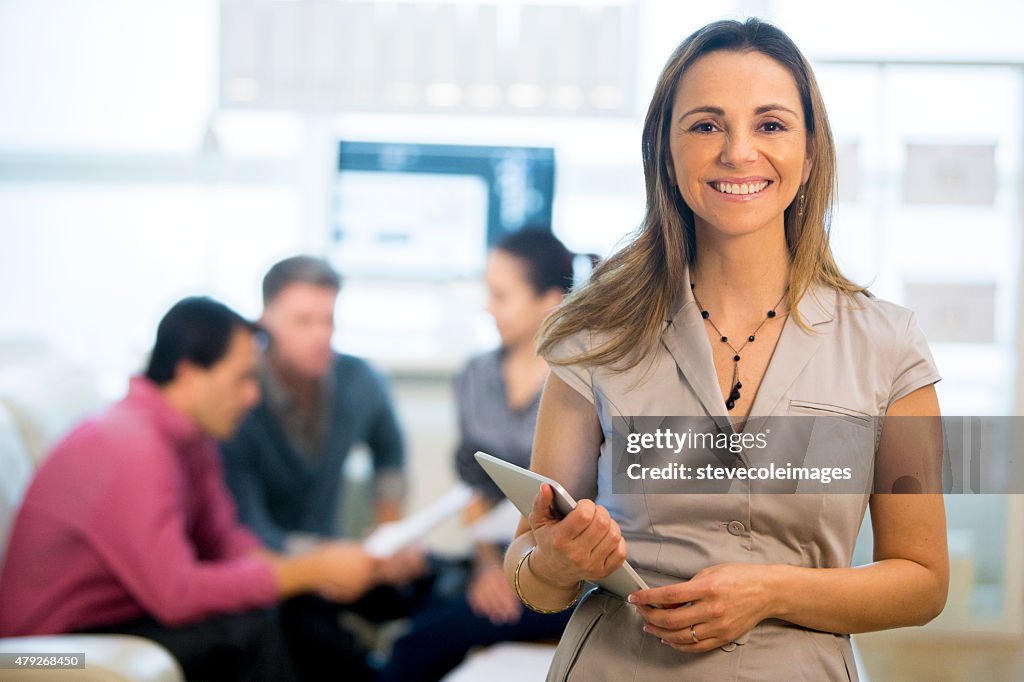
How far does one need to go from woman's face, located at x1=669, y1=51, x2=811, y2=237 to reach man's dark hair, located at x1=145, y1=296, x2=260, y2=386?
4.40ft

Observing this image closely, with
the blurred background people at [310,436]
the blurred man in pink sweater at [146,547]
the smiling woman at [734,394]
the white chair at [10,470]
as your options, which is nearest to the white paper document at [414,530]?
the blurred background people at [310,436]

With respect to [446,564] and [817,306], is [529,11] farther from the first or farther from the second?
[817,306]

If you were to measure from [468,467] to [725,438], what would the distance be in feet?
4.63

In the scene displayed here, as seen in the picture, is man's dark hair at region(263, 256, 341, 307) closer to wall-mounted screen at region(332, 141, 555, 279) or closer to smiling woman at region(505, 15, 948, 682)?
wall-mounted screen at region(332, 141, 555, 279)

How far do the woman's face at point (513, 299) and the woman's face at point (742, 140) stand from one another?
1.34m

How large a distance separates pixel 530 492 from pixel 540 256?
4.82 ft

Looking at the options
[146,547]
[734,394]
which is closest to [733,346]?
[734,394]

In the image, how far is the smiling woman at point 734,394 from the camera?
2.95 feet

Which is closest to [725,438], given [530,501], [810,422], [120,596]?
[810,422]

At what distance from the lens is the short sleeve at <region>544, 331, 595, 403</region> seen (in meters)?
0.96

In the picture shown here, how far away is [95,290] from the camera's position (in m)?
3.23

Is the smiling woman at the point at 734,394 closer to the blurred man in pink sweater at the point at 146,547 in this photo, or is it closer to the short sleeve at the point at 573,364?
the short sleeve at the point at 573,364

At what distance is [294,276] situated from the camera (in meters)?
2.59

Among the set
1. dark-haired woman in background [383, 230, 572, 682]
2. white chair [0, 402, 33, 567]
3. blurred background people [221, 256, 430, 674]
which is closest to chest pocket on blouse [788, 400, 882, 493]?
dark-haired woman in background [383, 230, 572, 682]
